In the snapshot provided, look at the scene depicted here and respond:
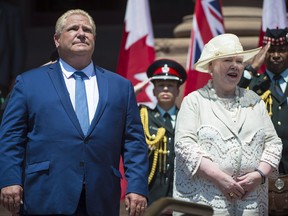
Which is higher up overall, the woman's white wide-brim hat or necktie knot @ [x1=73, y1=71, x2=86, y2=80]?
the woman's white wide-brim hat

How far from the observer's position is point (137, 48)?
38.3 feet

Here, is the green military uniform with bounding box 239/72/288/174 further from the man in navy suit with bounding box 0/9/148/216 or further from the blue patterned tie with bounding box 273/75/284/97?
the man in navy suit with bounding box 0/9/148/216

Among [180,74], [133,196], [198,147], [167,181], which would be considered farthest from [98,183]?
[180,74]

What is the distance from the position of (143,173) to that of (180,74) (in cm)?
254

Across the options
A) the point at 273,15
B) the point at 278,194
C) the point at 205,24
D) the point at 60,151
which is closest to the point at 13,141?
the point at 60,151

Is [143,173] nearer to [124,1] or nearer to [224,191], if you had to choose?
[224,191]

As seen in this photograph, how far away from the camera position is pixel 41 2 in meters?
17.5

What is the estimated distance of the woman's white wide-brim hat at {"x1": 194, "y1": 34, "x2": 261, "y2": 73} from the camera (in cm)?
753

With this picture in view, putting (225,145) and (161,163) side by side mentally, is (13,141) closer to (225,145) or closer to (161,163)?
(225,145)

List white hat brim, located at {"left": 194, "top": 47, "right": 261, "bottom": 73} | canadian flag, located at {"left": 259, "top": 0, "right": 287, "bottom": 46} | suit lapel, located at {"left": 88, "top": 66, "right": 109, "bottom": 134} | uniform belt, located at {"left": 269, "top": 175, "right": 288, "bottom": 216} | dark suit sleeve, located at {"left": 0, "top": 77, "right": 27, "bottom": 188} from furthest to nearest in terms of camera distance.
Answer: canadian flag, located at {"left": 259, "top": 0, "right": 287, "bottom": 46} → uniform belt, located at {"left": 269, "top": 175, "right": 288, "bottom": 216} → white hat brim, located at {"left": 194, "top": 47, "right": 261, "bottom": 73} → suit lapel, located at {"left": 88, "top": 66, "right": 109, "bottom": 134} → dark suit sleeve, located at {"left": 0, "top": 77, "right": 27, "bottom": 188}

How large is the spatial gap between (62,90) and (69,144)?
0.35 m

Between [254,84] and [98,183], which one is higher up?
[254,84]

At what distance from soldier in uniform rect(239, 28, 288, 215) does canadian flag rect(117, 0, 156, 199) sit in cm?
237

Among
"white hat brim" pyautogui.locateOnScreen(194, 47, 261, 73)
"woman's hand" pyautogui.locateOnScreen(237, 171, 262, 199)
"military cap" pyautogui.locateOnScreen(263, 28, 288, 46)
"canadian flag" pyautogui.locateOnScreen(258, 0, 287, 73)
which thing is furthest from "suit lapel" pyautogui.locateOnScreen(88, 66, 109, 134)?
"canadian flag" pyautogui.locateOnScreen(258, 0, 287, 73)
